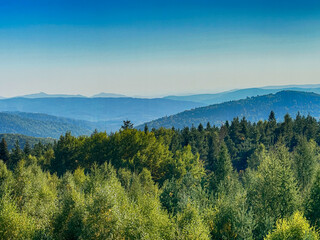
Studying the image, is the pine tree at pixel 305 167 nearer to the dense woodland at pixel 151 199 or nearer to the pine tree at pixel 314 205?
the dense woodland at pixel 151 199

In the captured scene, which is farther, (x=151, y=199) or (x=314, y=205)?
(x=314, y=205)

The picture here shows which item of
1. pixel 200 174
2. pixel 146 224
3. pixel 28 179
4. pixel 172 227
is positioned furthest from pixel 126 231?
pixel 200 174

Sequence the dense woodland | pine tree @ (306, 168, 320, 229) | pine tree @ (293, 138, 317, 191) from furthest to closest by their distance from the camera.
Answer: pine tree @ (293, 138, 317, 191)
pine tree @ (306, 168, 320, 229)
the dense woodland

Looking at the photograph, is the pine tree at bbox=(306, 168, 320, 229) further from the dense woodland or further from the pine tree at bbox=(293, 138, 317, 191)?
the pine tree at bbox=(293, 138, 317, 191)

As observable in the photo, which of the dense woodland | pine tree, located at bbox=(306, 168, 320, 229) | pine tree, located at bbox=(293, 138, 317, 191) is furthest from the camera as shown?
pine tree, located at bbox=(293, 138, 317, 191)

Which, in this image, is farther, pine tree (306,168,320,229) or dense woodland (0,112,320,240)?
pine tree (306,168,320,229)

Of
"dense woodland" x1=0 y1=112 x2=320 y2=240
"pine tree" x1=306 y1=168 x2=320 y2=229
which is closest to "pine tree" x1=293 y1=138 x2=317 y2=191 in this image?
"dense woodland" x1=0 y1=112 x2=320 y2=240

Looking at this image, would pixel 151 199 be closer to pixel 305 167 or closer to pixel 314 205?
pixel 314 205

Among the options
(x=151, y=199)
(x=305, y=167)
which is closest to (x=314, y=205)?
(x=151, y=199)

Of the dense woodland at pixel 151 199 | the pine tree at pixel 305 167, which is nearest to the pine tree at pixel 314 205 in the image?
the dense woodland at pixel 151 199

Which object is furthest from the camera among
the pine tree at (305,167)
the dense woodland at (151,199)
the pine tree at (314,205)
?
the pine tree at (305,167)

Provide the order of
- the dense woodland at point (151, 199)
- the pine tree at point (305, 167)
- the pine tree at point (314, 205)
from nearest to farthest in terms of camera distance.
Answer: the dense woodland at point (151, 199) → the pine tree at point (314, 205) → the pine tree at point (305, 167)

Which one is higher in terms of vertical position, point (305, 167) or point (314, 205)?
point (314, 205)

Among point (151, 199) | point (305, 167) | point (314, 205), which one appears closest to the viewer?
point (151, 199)
